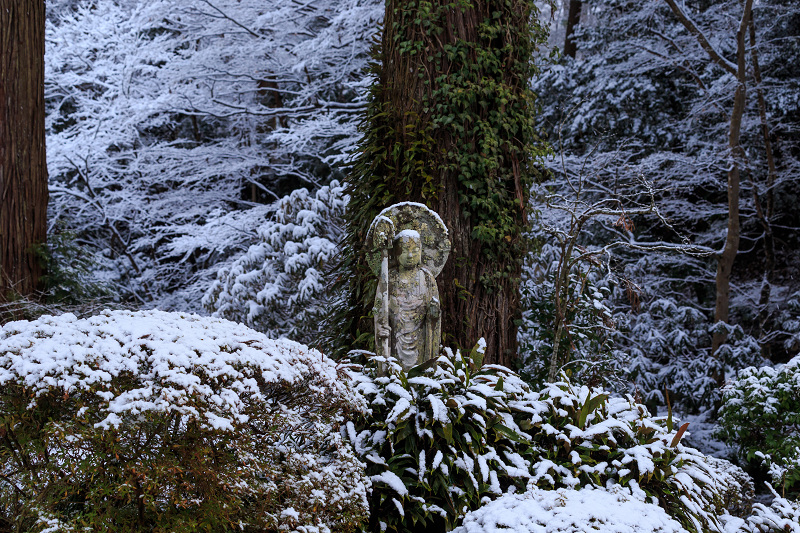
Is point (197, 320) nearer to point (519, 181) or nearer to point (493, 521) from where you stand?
point (493, 521)

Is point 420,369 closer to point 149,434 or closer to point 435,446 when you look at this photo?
point 435,446

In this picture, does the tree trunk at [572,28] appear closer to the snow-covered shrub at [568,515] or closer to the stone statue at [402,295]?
the stone statue at [402,295]

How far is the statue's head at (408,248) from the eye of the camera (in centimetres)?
411

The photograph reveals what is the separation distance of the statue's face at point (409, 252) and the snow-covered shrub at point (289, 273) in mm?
2979

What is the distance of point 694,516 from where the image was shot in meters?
3.55

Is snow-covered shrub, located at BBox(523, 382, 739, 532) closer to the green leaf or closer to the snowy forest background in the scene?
the green leaf

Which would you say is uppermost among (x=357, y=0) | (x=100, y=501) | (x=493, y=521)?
(x=357, y=0)

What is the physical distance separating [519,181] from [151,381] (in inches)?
169

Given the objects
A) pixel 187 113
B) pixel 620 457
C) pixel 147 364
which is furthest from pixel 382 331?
pixel 187 113

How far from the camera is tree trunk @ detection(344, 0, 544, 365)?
5.66 meters

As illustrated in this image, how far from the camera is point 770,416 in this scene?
5621 millimetres

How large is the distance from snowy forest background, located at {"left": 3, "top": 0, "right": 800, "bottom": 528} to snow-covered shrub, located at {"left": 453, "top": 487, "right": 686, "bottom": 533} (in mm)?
4632

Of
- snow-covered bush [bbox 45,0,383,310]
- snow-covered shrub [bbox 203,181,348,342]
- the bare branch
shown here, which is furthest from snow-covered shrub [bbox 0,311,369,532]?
the bare branch

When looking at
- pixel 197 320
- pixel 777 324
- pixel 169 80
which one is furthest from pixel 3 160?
pixel 777 324
